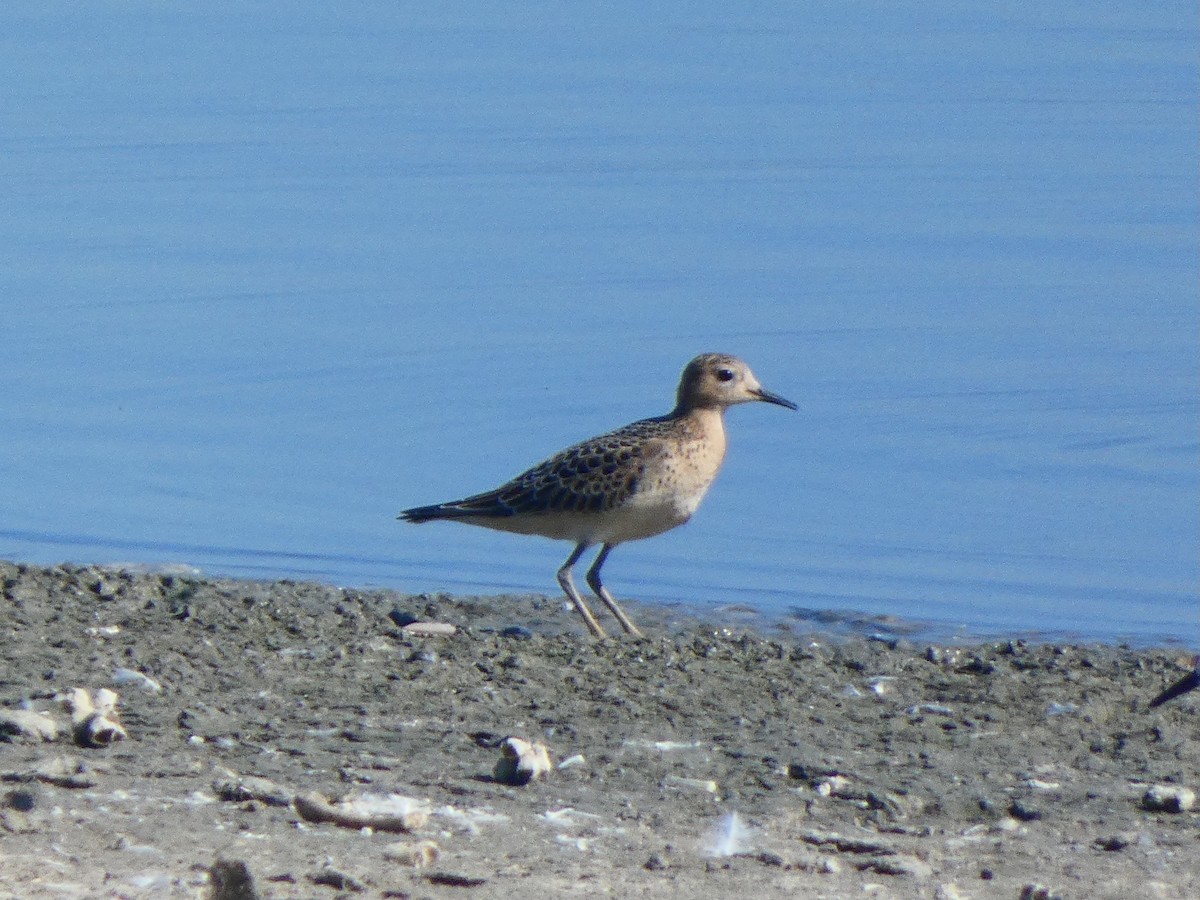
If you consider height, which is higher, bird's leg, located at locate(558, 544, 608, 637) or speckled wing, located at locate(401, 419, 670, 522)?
speckled wing, located at locate(401, 419, 670, 522)

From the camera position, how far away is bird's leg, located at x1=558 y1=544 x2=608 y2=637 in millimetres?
8180

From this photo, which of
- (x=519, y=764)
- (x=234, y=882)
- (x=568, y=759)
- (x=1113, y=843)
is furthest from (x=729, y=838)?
(x=234, y=882)

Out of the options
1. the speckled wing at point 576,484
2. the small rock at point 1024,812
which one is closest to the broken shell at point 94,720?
the small rock at point 1024,812

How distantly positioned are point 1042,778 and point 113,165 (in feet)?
34.0

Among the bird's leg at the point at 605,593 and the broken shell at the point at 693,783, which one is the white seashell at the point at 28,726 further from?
the bird's leg at the point at 605,593

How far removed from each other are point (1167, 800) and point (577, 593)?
3060 mm

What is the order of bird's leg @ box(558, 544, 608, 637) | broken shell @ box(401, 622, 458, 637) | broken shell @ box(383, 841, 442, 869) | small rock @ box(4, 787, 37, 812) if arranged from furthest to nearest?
1. bird's leg @ box(558, 544, 608, 637)
2. broken shell @ box(401, 622, 458, 637)
3. small rock @ box(4, 787, 37, 812)
4. broken shell @ box(383, 841, 442, 869)

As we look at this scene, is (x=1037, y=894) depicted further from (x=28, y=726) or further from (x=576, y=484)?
(x=576, y=484)

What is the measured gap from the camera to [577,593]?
8.50 metres

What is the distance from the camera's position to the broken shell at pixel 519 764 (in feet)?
18.9

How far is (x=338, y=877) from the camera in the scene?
4.89 metres

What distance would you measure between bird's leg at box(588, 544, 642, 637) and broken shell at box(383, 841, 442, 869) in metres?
3.03

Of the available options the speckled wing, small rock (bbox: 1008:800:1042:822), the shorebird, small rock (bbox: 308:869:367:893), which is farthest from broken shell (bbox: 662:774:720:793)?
the speckled wing

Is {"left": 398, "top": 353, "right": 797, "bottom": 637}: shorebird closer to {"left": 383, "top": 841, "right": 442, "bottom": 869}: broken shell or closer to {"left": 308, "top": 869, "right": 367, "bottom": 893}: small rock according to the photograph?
{"left": 383, "top": 841, "right": 442, "bottom": 869}: broken shell
